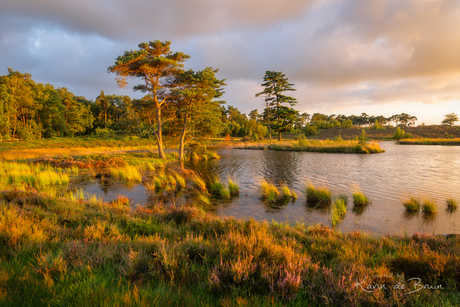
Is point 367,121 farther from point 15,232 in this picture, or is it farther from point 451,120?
point 15,232

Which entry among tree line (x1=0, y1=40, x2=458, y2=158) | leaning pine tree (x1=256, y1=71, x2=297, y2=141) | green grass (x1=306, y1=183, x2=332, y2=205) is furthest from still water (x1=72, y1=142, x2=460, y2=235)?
leaning pine tree (x1=256, y1=71, x2=297, y2=141)

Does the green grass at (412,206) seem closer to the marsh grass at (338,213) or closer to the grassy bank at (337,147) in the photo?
the marsh grass at (338,213)

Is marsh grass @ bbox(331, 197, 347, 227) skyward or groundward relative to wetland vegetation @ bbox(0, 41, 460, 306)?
groundward

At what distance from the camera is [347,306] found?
2277 millimetres

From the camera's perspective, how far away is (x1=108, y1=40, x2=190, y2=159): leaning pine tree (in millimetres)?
18125

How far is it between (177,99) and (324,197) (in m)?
18.1

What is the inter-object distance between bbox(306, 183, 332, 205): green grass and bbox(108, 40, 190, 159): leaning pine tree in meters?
15.8

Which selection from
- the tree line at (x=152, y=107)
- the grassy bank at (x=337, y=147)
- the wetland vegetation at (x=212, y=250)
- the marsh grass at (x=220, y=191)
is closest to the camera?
A: the wetland vegetation at (x=212, y=250)

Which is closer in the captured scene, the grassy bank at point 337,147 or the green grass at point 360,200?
the green grass at point 360,200

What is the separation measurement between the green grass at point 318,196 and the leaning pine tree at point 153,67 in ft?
52.0

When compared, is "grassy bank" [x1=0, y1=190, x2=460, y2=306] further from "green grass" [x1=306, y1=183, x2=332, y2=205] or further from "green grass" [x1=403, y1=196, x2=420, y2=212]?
"green grass" [x1=306, y1=183, x2=332, y2=205]

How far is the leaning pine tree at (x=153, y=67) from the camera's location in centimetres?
1812

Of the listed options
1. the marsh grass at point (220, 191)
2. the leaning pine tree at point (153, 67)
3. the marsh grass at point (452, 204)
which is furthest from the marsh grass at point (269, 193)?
the leaning pine tree at point (153, 67)

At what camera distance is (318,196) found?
30.4 ft
